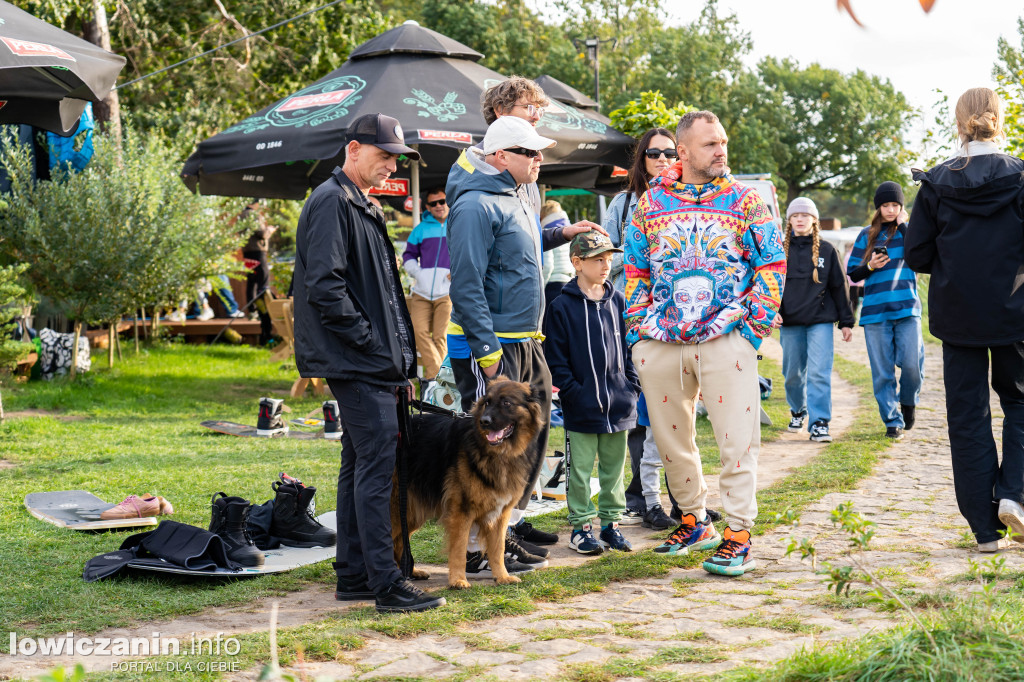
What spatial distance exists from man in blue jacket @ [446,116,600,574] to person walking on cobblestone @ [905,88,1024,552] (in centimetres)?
205

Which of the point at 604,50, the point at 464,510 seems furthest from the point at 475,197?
the point at 604,50

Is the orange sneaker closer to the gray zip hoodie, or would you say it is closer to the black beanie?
the gray zip hoodie

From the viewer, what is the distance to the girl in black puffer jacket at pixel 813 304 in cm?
877

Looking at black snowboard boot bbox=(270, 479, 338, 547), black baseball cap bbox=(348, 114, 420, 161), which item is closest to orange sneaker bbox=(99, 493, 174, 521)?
black snowboard boot bbox=(270, 479, 338, 547)

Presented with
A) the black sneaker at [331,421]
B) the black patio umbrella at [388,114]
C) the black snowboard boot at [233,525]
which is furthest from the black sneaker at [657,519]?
the black sneaker at [331,421]

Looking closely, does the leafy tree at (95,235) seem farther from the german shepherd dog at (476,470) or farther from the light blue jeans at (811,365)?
the german shepherd dog at (476,470)

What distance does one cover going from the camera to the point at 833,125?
5794 cm

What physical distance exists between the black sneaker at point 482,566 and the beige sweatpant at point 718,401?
957 millimetres

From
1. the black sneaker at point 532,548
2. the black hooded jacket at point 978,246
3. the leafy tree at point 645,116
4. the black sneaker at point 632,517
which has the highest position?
the leafy tree at point 645,116

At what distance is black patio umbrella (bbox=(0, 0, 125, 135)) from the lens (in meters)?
5.73

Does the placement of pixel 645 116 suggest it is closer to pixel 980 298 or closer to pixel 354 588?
pixel 980 298

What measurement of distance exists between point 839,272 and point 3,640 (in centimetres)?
742

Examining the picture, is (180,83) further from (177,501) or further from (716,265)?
(716,265)

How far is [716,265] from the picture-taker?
455 centimetres
